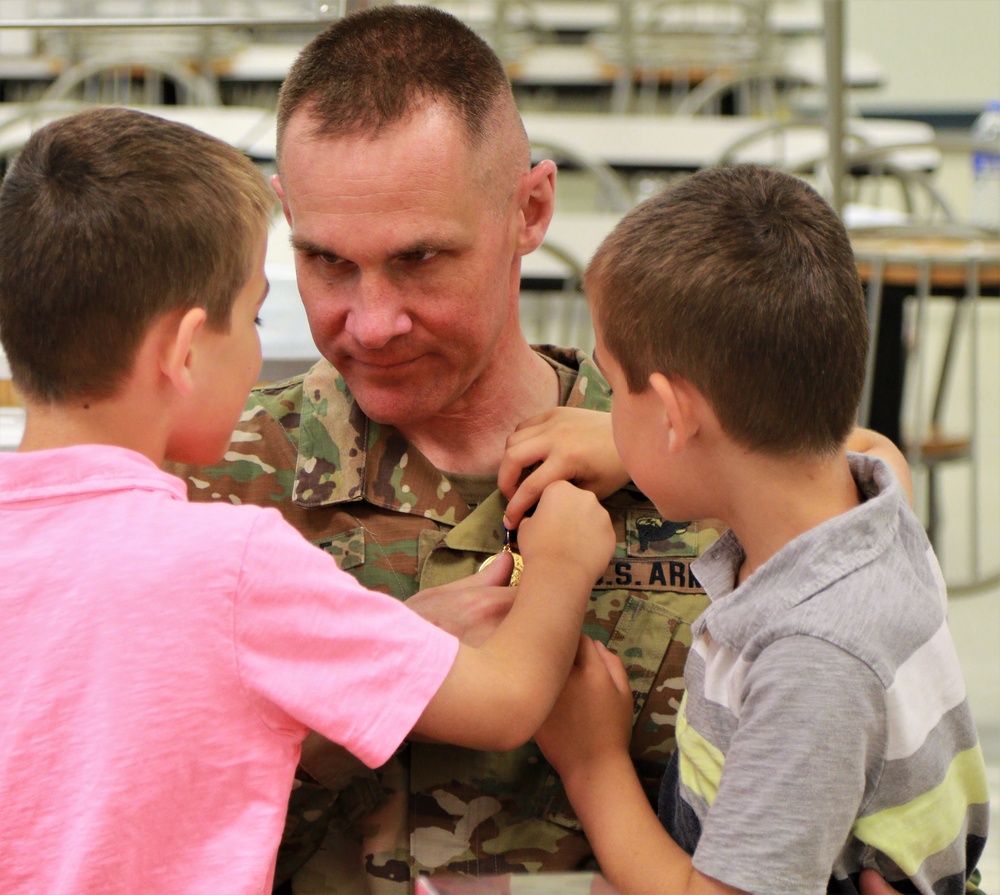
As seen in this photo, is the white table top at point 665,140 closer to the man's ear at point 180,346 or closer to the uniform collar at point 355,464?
the uniform collar at point 355,464

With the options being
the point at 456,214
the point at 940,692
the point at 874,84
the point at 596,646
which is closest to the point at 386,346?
the point at 456,214

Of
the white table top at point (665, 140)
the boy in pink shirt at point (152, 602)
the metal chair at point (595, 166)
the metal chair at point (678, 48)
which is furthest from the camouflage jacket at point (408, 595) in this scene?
the metal chair at point (678, 48)

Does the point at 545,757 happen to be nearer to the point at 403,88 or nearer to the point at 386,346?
the point at 386,346

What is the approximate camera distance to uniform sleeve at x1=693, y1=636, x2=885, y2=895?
0.93 meters

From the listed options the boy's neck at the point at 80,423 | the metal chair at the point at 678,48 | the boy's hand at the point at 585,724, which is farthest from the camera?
the metal chair at the point at 678,48

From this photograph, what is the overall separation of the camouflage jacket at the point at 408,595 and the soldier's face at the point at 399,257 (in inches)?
3.1

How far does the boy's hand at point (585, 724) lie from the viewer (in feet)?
Result: 3.80

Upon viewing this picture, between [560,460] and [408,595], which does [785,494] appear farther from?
[408,595]

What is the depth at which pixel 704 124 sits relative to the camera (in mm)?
5375

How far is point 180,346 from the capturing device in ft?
3.41

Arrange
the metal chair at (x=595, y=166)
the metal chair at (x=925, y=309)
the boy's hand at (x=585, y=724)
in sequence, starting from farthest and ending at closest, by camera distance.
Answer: the metal chair at (x=595, y=166)
the metal chair at (x=925, y=309)
the boy's hand at (x=585, y=724)

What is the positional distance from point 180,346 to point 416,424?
0.46 m

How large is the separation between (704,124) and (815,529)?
460 centimetres

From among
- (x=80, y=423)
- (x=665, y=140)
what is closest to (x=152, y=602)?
(x=80, y=423)
